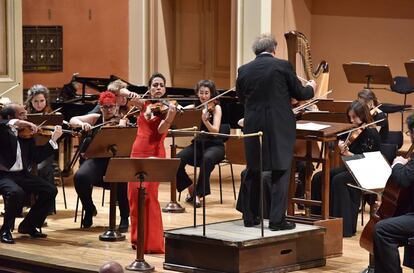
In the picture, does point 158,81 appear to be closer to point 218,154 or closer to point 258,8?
point 218,154

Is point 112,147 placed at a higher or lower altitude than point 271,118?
lower

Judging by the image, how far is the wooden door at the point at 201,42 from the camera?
12.1 m

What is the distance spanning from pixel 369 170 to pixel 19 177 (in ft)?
8.91

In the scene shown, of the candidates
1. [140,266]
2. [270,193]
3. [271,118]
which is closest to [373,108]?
[270,193]

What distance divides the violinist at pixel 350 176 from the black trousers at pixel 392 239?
1756mm

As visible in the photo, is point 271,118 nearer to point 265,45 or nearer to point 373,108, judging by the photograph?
point 265,45

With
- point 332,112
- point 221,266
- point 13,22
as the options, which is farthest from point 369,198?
point 13,22

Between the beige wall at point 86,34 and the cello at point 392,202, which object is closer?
the cello at point 392,202

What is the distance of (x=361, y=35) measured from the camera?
1183cm

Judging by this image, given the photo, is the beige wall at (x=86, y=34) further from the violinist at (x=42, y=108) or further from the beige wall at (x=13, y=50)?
the violinist at (x=42, y=108)

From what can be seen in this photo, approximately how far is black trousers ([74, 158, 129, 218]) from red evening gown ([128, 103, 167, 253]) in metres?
0.78

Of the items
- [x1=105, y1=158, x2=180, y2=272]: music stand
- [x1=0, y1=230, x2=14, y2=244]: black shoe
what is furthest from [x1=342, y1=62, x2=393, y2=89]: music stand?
[x1=0, y1=230, x2=14, y2=244]: black shoe

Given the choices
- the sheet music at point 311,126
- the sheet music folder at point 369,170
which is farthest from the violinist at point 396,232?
the sheet music at point 311,126

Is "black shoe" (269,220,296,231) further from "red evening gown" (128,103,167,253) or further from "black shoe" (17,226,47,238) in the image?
"black shoe" (17,226,47,238)
